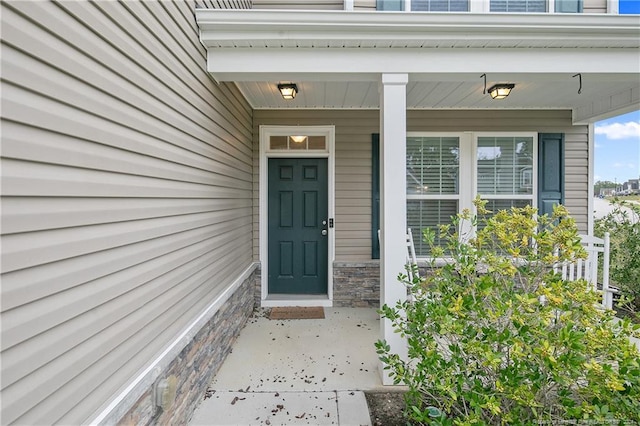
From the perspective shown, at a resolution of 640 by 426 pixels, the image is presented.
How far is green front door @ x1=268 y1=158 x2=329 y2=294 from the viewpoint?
4.08 m

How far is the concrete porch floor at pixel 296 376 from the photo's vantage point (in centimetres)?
202

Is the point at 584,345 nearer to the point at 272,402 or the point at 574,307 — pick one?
the point at 574,307

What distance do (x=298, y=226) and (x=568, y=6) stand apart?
3946mm

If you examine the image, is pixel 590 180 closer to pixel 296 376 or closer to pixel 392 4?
pixel 392 4

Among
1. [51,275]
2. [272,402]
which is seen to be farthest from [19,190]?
[272,402]

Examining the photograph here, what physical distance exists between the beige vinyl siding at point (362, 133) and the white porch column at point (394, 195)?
1.60m

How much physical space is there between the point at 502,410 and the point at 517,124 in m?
3.67

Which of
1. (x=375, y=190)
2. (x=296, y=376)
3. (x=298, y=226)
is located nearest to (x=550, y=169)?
(x=375, y=190)

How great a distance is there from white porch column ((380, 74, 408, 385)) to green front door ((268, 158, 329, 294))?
1.74 m

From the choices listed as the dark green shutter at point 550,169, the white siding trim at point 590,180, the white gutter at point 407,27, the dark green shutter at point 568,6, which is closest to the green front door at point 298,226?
the white gutter at point 407,27

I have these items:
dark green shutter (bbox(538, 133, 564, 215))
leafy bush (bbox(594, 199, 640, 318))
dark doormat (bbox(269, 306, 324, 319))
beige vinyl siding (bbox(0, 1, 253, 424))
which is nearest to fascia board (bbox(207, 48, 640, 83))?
beige vinyl siding (bbox(0, 1, 253, 424))

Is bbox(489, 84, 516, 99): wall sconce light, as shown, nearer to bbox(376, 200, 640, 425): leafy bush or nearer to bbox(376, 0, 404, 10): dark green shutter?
bbox(376, 0, 404, 10): dark green shutter

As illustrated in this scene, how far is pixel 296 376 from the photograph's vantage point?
2441 mm

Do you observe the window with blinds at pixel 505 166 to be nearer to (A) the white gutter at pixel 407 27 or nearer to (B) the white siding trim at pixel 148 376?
(A) the white gutter at pixel 407 27
